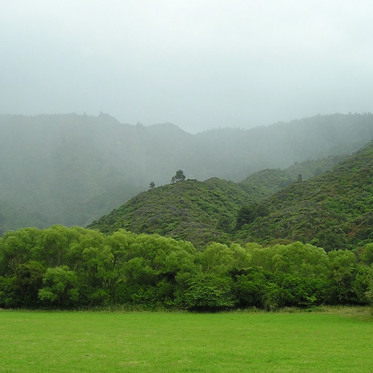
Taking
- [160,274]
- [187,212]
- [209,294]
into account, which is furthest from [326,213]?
[209,294]

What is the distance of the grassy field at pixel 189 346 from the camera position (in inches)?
654

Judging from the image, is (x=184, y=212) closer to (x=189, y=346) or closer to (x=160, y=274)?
(x=160, y=274)

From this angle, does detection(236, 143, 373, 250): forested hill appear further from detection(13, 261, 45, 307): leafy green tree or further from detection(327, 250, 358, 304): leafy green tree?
detection(13, 261, 45, 307): leafy green tree

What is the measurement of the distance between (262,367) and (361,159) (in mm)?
137825

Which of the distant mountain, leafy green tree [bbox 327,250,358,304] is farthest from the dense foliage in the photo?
the distant mountain

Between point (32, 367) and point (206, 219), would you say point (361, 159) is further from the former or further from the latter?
point (32, 367)

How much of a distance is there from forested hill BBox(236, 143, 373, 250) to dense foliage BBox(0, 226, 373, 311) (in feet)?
91.5

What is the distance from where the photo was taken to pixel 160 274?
5394 centimetres

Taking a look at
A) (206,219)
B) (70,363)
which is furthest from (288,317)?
(206,219)

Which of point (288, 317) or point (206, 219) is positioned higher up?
point (206, 219)

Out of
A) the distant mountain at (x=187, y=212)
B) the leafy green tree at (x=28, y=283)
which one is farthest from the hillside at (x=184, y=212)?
the leafy green tree at (x=28, y=283)

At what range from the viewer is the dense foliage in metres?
47.8

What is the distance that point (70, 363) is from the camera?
55.8 feet

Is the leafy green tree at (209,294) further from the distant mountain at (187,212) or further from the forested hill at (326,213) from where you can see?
the forested hill at (326,213)
